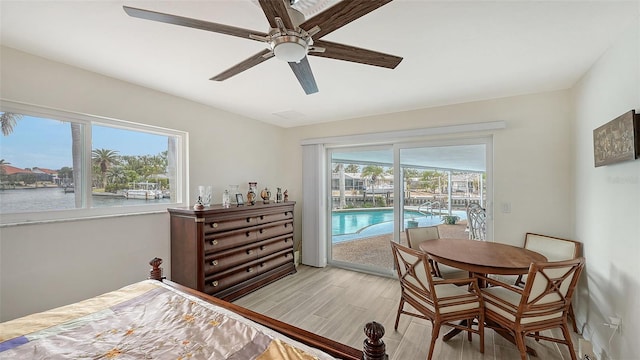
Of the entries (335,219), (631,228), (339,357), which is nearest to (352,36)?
(339,357)

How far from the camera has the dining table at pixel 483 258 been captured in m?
1.98

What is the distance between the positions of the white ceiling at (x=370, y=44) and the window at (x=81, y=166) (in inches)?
21.1

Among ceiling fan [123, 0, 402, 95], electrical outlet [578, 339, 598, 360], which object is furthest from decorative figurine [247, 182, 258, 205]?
electrical outlet [578, 339, 598, 360]

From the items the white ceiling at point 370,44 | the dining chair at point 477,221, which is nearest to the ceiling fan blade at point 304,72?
the white ceiling at point 370,44

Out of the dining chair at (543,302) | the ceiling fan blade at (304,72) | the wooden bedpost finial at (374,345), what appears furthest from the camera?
the dining chair at (543,302)

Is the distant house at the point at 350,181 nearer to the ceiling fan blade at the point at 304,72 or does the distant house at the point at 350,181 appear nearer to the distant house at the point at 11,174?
the ceiling fan blade at the point at 304,72

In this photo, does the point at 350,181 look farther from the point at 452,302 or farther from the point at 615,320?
the point at 615,320

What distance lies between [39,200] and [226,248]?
162 cm

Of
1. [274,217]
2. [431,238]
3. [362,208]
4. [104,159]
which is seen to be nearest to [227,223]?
[274,217]

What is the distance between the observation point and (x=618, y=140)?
5.53ft

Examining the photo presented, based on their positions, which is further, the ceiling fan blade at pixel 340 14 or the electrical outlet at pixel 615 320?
the electrical outlet at pixel 615 320

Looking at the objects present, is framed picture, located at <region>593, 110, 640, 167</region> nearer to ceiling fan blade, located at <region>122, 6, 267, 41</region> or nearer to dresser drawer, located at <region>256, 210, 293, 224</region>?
ceiling fan blade, located at <region>122, 6, 267, 41</region>

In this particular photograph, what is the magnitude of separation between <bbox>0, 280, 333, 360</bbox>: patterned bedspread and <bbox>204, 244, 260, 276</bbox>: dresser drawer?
125 cm

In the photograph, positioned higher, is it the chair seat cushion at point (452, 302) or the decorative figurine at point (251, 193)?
the decorative figurine at point (251, 193)
